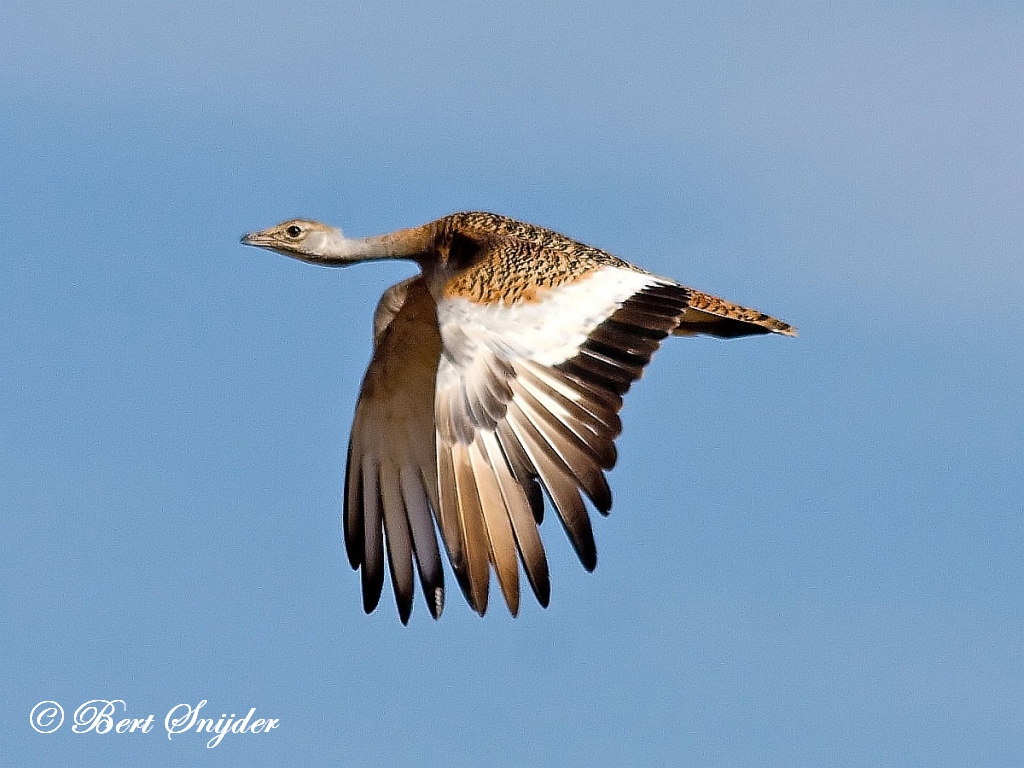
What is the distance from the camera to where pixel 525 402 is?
1431 centimetres

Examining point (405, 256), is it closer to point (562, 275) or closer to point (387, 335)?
point (387, 335)

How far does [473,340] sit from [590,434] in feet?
4.99

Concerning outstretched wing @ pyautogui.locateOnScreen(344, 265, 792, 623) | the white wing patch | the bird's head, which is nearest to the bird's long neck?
the bird's head

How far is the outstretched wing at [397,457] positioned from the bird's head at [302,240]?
91 cm

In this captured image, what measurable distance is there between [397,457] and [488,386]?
377 centimetres

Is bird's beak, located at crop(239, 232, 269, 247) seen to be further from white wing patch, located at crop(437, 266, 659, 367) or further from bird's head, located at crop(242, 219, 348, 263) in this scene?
white wing patch, located at crop(437, 266, 659, 367)

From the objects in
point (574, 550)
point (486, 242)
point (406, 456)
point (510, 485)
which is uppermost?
point (486, 242)

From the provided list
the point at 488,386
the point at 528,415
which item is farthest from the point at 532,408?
Answer: the point at 488,386

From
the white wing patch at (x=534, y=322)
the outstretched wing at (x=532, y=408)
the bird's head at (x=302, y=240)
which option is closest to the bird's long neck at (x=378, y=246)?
the bird's head at (x=302, y=240)

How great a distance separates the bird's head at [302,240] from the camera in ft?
61.8

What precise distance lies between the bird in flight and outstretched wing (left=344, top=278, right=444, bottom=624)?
1 centimetres

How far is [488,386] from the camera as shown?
47.6 ft

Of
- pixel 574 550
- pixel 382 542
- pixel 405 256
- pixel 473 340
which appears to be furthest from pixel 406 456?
pixel 574 550

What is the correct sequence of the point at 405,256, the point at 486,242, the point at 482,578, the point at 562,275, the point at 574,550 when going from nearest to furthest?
the point at 574,550, the point at 482,578, the point at 562,275, the point at 486,242, the point at 405,256
